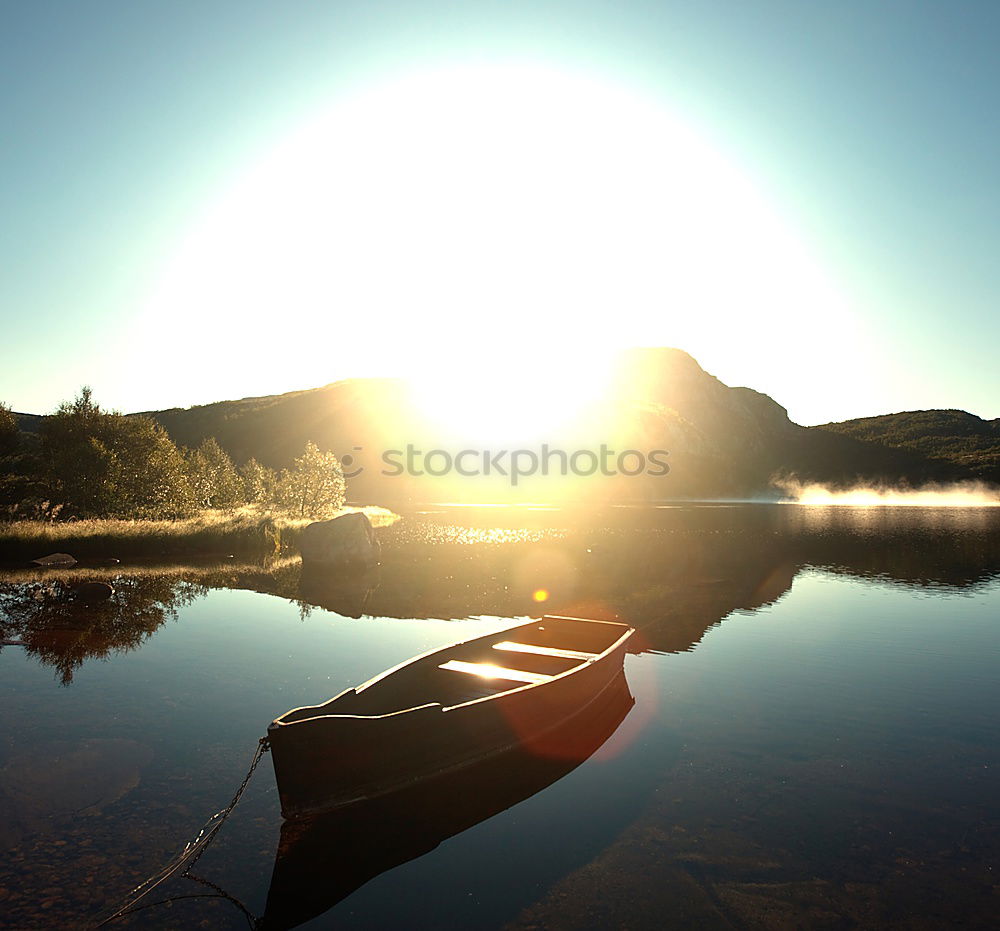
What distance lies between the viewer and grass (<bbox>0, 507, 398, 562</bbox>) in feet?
124

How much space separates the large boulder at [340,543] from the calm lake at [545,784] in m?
12.4

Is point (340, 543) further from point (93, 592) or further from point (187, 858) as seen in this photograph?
point (187, 858)

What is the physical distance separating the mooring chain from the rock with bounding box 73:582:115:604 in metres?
21.7

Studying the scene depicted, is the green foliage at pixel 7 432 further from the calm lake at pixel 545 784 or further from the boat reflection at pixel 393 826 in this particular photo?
the boat reflection at pixel 393 826

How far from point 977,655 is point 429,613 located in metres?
21.4

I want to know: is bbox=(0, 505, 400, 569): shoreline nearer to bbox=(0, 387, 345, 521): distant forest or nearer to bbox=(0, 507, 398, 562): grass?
bbox=(0, 507, 398, 562): grass

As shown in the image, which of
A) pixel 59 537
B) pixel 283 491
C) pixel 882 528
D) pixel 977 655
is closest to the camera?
pixel 977 655

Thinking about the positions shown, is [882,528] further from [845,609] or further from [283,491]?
[283,491]

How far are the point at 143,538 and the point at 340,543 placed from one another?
A: 1363 cm

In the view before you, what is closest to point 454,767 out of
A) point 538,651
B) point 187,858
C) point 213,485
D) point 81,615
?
point 187,858

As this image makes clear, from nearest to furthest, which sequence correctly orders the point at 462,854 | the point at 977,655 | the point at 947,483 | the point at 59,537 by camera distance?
the point at 462,854, the point at 977,655, the point at 59,537, the point at 947,483

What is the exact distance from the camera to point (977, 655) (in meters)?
21.7

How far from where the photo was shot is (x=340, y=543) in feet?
135

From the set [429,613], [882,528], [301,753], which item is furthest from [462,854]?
[882,528]
